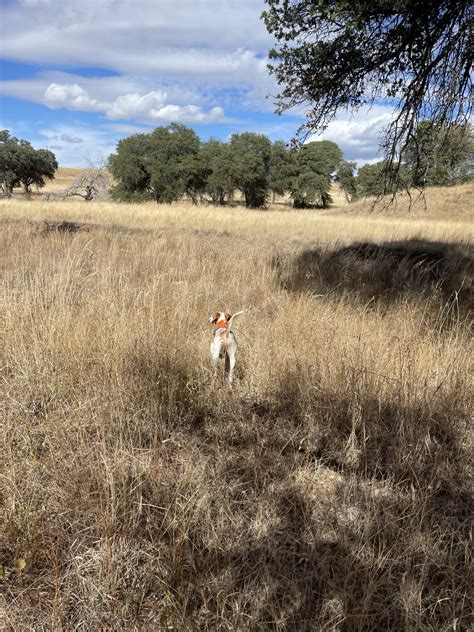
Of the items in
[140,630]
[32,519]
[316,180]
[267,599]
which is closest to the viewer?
[140,630]

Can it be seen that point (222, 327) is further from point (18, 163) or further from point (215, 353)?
point (18, 163)

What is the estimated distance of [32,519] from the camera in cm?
164

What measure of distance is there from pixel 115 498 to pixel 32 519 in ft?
1.10

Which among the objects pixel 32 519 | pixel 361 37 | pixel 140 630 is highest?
pixel 361 37

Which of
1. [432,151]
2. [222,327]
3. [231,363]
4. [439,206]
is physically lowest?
[231,363]

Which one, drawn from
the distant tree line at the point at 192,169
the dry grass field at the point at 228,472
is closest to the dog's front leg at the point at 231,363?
the dry grass field at the point at 228,472

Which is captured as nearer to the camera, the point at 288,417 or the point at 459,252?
the point at 288,417

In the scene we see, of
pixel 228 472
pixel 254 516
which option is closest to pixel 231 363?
pixel 228 472

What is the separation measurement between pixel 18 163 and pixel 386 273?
144 ft

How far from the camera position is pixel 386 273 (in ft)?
23.2

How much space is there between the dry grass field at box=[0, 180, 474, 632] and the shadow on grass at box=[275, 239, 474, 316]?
62.6 inches

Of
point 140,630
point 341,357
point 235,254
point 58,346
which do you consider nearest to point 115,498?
point 140,630

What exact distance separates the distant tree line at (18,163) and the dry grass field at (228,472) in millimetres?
41920

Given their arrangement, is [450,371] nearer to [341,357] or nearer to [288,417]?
[341,357]
